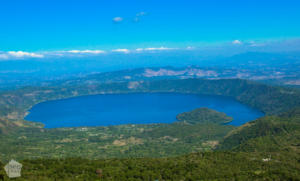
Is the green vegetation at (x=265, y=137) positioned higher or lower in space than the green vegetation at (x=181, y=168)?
lower

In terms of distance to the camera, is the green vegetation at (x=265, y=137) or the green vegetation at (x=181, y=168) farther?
the green vegetation at (x=265, y=137)

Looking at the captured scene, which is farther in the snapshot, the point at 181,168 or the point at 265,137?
the point at 265,137

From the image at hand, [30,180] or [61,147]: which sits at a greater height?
[30,180]

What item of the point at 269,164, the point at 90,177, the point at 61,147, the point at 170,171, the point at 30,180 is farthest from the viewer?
the point at 61,147

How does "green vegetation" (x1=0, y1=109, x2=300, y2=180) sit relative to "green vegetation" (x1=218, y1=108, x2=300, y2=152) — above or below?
above

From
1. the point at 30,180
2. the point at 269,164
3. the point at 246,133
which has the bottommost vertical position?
the point at 246,133

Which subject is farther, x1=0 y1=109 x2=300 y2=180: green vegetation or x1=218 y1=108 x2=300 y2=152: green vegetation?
x1=218 y1=108 x2=300 y2=152: green vegetation

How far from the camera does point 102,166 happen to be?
253 ft

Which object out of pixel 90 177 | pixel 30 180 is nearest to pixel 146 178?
pixel 90 177

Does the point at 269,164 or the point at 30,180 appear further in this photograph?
the point at 269,164

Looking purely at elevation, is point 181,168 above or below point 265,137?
above

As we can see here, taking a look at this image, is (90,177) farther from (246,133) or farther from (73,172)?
(246,133)

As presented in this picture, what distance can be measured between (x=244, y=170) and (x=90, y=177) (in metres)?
42.2

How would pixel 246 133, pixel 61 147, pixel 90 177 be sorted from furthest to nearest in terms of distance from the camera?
pixel 61 147 < pixel 246 133 < pixel 90 177
